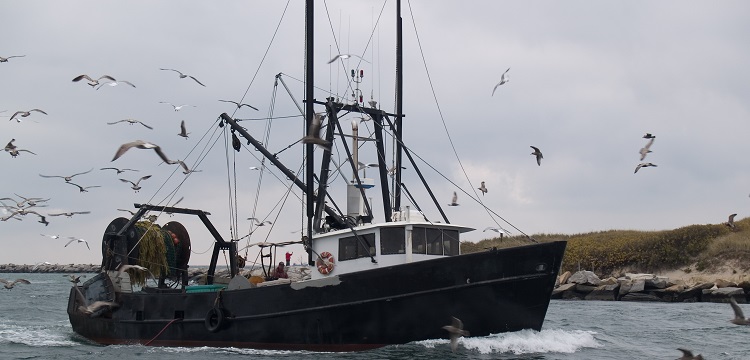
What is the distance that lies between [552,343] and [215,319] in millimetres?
8613

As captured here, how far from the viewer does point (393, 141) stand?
80.1ft

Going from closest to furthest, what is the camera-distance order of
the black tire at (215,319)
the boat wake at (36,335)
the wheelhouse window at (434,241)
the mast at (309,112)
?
1. the wheelhouse window at (434,241)
2. the black tire at (215,319)
3. the mast at (309,112)
4. the boat wake at (36,335)

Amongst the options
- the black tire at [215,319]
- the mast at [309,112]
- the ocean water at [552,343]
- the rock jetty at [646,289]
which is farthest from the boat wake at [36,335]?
the rock jetty at [646,289]

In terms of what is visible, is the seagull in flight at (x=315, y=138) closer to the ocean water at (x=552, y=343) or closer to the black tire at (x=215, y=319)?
the ocean water at (x=552, y=343)

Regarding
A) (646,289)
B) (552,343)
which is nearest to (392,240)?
(552,343)

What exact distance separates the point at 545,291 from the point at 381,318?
400 centimetres

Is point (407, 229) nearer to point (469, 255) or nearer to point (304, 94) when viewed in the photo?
point (469, 255)

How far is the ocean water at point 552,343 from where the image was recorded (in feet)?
67.2

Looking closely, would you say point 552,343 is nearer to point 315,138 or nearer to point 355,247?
point 355,247

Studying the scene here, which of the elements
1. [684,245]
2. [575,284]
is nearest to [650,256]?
[684,245]

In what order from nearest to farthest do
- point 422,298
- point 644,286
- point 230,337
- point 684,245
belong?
point 422,298, point 230,337, point 644,286, point 684,245

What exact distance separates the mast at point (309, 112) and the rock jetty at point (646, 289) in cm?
2614

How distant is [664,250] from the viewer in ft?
173

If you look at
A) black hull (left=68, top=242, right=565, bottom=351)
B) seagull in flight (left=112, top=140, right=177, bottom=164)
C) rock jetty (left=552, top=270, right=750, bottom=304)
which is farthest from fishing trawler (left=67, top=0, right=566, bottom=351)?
rock jetty (left=552, top=270, right=750, bottom=304)
